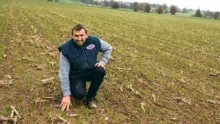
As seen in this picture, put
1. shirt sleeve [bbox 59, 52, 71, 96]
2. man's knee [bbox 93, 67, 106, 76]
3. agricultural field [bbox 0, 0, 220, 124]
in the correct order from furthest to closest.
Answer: man's knee [bbox 93, 67, 106, 76] → agricultural field [bbox 0, 0, 220, 124] → shirt sleeve [bbox 59, 52, 71, 96]

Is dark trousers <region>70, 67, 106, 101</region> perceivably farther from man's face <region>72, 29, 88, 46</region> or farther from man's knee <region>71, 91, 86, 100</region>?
man's face <region>72, 29, 88, 46</region>

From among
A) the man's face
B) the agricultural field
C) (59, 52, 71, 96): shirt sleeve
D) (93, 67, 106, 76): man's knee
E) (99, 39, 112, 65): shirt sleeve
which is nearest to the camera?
the man's face

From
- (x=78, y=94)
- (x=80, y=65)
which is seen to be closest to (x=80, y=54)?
(x=80, y=65)

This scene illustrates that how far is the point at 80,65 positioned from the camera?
4.92 m

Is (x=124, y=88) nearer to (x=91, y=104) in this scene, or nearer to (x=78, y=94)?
(x=91, y=104)

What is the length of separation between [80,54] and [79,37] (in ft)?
1.34

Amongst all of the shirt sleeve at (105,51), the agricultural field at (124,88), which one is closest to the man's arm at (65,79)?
the agricultural field at (124,88)

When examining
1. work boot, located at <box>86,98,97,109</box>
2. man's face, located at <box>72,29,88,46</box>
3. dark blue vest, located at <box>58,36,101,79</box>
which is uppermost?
man's face, located at <box>72,29,88,46</box>

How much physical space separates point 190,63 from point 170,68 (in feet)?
4.18

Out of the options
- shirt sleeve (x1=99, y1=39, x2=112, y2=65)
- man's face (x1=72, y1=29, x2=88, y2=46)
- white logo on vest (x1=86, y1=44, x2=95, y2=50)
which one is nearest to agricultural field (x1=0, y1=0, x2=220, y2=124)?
shirt sleeve (x1=99, y1=39, x2=112, y2=65)

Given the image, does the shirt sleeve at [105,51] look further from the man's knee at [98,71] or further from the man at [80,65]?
the man's knee at [98,71]

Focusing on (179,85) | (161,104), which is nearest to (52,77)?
(161,104)

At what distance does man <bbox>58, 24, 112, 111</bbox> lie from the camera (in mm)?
4688

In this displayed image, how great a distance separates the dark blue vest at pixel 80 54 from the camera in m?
4.74
